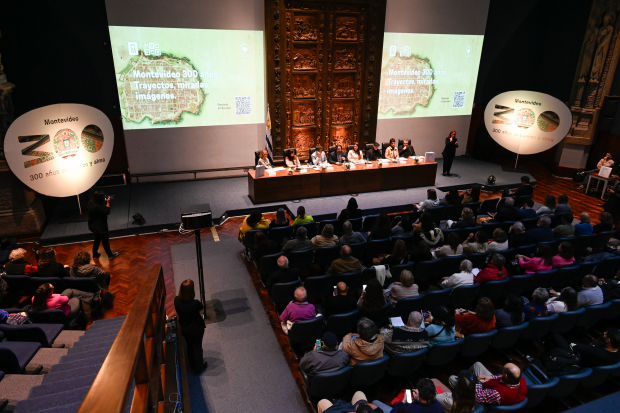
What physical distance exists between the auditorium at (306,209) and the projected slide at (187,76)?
4 cm

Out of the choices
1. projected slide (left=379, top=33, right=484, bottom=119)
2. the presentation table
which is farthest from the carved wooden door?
the presentation table

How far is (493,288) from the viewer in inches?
190

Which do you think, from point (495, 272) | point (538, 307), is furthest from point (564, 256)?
point (538, 307)

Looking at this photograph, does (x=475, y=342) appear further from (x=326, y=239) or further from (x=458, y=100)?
(x=458, y=100)

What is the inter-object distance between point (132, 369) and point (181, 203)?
23.8ft

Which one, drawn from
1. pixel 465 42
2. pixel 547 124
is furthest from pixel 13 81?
pixel 547 124

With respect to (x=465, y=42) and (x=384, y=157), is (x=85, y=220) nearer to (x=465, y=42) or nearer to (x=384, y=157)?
(x=384, y=157)

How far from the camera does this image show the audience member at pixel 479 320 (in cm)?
396

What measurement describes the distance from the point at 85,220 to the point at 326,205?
4.82 m

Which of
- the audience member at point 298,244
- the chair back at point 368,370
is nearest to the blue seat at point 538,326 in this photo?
the chair back at point 368,370

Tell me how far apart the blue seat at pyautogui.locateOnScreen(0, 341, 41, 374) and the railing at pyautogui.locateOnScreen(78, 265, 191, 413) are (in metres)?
1.15

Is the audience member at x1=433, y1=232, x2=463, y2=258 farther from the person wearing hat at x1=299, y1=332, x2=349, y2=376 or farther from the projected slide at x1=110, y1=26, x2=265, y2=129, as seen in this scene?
the projected slide at x1=110, y1=26, x2=265, y2=129

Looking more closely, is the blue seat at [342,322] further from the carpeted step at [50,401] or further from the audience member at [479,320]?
the carpeted step at [50,401]

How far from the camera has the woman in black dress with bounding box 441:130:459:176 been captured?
10078 millimetres
